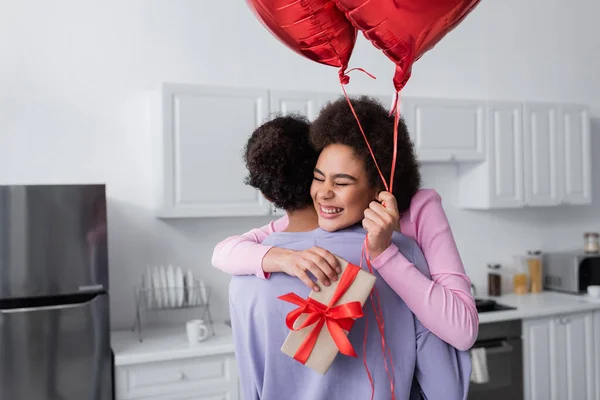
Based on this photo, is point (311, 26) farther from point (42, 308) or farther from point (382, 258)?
point (42, 308)

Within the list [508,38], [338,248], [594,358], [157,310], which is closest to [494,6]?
[508,38]

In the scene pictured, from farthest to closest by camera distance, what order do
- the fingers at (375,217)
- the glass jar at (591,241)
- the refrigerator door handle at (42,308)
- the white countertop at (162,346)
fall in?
the glass jar at (591,241), the white countertop at (162,346), the refrigerator door handle at (42,308), the fingers at (375,217)

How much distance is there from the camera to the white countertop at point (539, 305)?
3328 millimetres

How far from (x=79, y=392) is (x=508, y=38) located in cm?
343

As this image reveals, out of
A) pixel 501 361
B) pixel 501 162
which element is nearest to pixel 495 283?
pixel 501 361

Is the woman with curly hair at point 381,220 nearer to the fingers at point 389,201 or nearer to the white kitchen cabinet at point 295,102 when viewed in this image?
the fingers at point 389,201

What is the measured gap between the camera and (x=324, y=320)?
99 cm

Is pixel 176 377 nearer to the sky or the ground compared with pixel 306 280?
nearer to the ground

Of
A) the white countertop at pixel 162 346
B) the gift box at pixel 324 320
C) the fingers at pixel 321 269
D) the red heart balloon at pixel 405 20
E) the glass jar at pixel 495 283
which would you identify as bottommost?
the white countertop at pixel 162 346

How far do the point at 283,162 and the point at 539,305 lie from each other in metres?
2.93

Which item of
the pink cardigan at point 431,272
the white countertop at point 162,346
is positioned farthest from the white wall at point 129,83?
the pink cardigan at point 431,272

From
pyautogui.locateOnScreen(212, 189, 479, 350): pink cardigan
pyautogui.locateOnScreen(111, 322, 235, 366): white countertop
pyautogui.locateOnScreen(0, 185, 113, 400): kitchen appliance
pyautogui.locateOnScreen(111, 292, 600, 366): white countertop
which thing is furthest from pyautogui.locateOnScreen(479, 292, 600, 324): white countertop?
pyautogui.locateOnScreen(212, 189, 479, 350): pink cardigan

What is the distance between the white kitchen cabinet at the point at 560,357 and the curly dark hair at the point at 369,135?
8.67ft

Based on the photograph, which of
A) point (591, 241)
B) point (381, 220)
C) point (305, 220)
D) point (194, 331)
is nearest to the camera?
point (381, 220)
